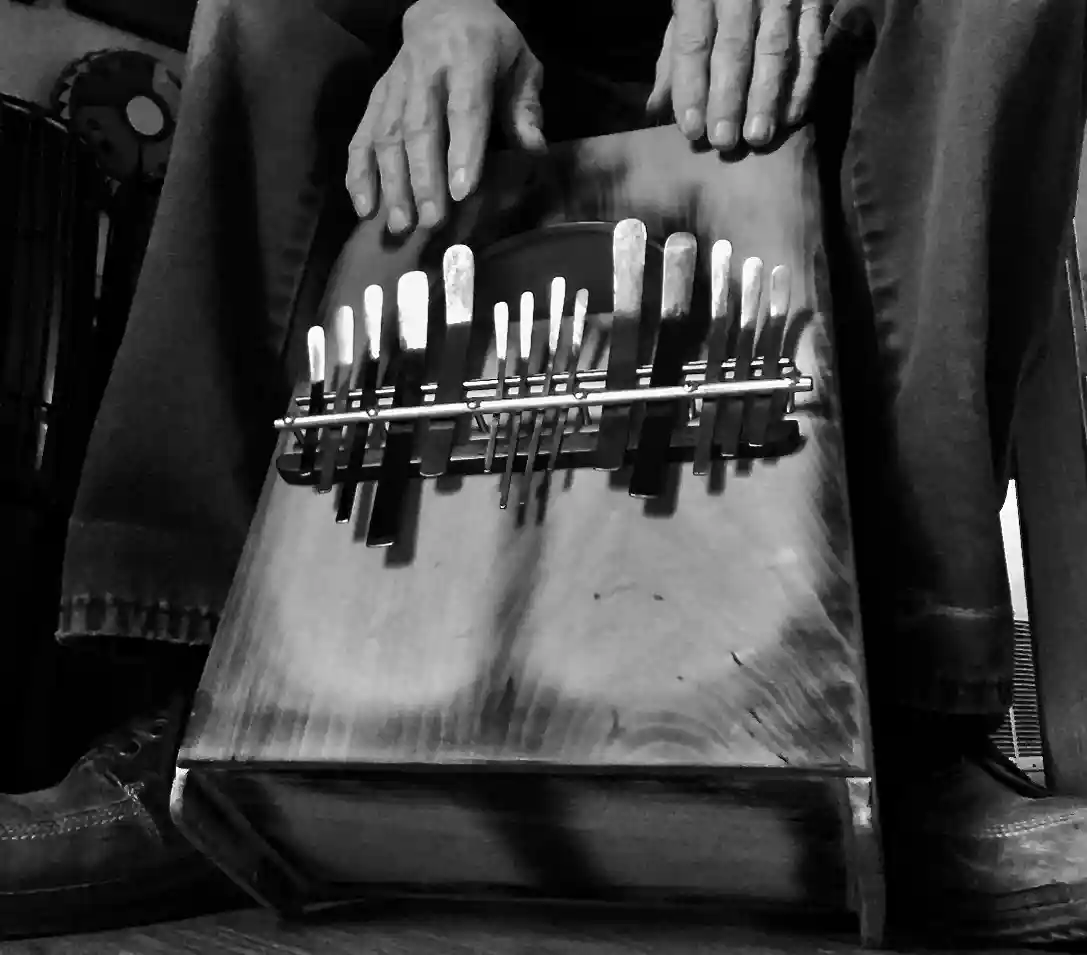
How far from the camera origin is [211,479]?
2.08 ft

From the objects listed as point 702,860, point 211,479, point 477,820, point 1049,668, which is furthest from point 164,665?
point 1049,668

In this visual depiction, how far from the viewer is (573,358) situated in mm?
521

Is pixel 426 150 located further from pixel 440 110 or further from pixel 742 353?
pixel 742 353

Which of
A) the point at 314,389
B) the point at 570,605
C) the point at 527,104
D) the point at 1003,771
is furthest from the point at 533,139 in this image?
the point at 1003,771

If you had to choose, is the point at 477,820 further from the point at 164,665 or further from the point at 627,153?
the point at 627,153

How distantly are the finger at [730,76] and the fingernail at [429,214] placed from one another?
0.19 meters

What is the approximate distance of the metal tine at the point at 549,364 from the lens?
0.50 m

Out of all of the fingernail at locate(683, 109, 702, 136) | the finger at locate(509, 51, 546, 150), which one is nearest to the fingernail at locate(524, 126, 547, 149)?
the finger at locate(509, 51, 546, 150)

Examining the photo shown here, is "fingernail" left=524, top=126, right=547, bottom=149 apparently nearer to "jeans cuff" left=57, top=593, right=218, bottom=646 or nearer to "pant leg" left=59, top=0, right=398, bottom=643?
"pant leg" left=59, top=0, right=398, bottom=643

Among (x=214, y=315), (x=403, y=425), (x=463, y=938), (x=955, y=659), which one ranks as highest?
(x=214, y=315)

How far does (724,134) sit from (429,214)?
203 millimetres

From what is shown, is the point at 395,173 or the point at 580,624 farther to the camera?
the point at 395,173

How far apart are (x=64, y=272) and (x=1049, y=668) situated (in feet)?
2.98

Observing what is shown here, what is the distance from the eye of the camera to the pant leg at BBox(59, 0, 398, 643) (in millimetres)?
598
